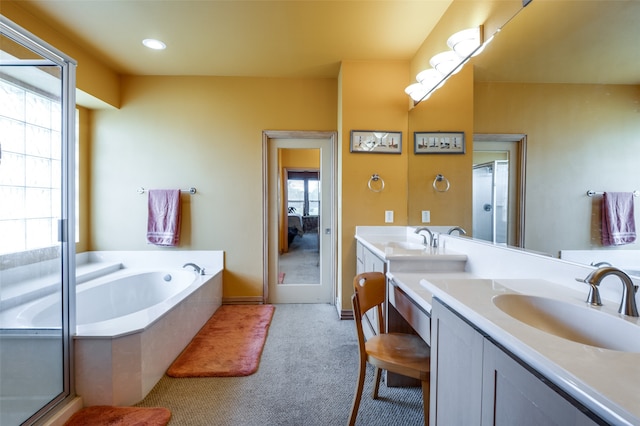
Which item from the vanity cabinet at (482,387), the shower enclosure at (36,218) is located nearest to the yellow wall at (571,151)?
the vanity cabinet at (482,387)

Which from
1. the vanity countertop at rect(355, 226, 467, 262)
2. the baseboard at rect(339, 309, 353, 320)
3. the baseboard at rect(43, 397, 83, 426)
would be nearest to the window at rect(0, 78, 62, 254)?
the baseboard at rect(43, 397, 83, 426)

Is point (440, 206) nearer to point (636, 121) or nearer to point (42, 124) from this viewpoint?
point (636, 121)

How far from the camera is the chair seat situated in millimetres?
1231

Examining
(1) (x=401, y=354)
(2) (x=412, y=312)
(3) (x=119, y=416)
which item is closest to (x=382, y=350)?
(1) (x=401, y=354)

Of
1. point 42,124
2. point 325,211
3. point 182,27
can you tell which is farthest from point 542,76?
point 42,124

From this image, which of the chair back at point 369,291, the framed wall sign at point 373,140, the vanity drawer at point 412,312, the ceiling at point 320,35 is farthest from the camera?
the framed wall sign at point 373,140

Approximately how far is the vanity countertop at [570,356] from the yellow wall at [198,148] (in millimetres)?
2493

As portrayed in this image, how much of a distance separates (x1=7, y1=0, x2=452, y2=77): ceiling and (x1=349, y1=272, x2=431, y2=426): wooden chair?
75.5 inches

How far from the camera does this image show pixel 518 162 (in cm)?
136

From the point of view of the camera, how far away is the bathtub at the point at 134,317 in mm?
1554

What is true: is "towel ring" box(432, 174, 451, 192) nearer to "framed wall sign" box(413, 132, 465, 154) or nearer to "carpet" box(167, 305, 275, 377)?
"framed wall sign" box(413, 132, 465, 154)

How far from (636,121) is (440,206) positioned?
4.35ft

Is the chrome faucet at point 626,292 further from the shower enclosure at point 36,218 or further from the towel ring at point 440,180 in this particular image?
the shower enclosure at point 36,218

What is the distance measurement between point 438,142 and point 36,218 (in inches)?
111
